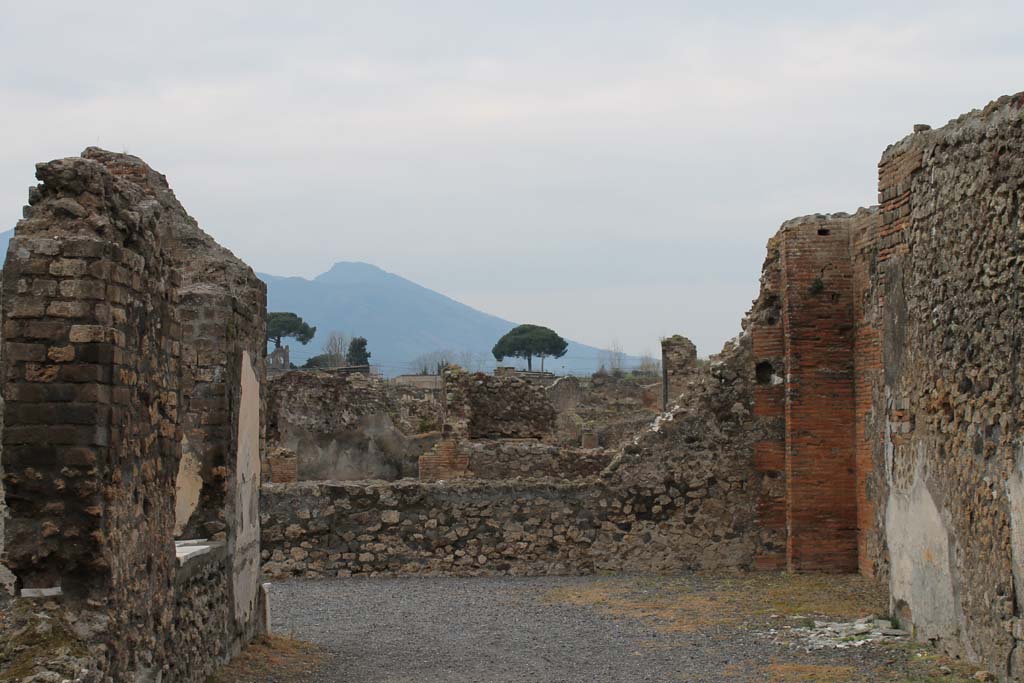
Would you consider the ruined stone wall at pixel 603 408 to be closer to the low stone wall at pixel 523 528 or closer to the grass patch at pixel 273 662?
the low stone wall at pixel 523 528

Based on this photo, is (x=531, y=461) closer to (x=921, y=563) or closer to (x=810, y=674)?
(x=921, y=563)

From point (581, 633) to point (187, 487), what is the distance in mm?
3537

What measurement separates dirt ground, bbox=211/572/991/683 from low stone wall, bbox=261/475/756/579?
35cm

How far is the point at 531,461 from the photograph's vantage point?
19625mm

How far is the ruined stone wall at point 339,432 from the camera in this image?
2555cm

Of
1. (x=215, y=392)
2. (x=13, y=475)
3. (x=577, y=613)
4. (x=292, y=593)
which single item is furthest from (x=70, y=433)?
(x=292, y=593)

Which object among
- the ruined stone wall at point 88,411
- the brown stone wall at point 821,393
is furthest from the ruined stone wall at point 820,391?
the ruined stone wall at point 88,411

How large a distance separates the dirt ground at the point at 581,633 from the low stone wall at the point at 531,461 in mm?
5144

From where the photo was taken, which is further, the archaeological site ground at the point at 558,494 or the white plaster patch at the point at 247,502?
the white plaster patch at the point at 247,502

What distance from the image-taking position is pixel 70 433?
19.4ft

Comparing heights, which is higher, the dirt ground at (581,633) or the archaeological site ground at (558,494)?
the archaeological site ground at (558,494)

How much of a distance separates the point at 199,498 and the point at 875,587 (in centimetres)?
699

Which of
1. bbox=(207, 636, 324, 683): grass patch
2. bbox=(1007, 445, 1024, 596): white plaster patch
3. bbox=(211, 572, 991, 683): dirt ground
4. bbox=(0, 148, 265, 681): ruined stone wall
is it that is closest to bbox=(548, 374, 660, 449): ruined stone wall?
bbox=(211, 572, 991, 683): dirt ground

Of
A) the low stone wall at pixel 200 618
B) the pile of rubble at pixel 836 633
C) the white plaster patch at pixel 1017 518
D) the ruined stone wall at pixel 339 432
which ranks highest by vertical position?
the ruined stone wall at pixel 339 432
